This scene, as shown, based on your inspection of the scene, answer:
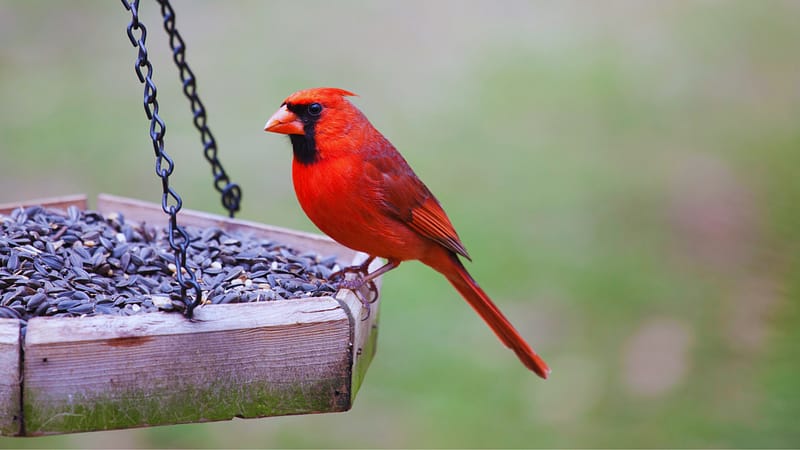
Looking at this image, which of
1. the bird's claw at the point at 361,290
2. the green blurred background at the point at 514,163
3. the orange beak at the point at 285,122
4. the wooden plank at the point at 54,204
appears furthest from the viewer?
the green blurred background at the point at 514,163

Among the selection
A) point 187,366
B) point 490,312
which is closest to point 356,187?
point 490,312

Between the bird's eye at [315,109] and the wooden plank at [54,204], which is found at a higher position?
the bird's eye at [315,109]

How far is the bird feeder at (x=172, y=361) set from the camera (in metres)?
2.49

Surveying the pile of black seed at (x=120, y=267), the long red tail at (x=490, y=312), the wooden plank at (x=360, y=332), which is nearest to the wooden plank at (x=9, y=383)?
the pile of black seed at (x=120, y=267)

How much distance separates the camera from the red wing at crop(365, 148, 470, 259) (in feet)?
11.1

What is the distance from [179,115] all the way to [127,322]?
4.70 meters

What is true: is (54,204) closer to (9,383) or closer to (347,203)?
(347,203)

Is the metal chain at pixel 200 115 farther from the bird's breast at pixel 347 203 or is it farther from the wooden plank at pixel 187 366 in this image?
the wooden plank at pixel 187 366

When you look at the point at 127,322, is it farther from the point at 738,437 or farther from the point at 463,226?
the point at 463,226

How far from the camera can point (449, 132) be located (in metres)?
7.25

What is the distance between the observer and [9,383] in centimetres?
246

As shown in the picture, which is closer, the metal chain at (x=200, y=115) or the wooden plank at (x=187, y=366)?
the wooden plank at (x=187, y=366)

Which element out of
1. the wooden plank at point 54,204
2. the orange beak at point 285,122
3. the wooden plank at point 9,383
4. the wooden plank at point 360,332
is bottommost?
the wooden plank at point 9,383

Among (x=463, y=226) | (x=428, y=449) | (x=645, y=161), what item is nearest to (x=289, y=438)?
(x=428, y=449)
